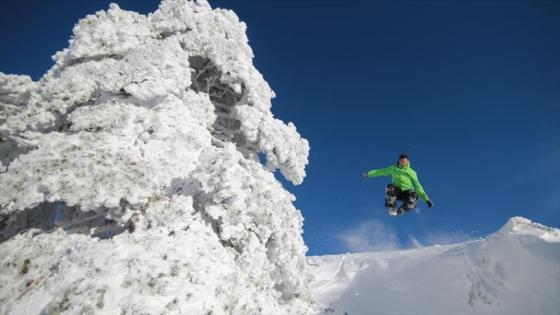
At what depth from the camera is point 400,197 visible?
11.6 m

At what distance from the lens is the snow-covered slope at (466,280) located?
10.2m

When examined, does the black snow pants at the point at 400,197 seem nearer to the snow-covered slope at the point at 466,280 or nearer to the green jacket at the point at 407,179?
the green jacket at the point at 407,179

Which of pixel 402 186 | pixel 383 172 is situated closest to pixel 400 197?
pixel 402 186

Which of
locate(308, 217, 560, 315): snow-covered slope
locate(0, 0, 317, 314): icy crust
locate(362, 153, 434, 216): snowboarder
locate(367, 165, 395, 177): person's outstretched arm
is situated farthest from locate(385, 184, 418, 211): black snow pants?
locate(308, 217, 560, 315): snow-covered slope

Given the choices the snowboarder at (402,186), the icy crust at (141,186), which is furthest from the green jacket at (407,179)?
the icy crust at (141,186)

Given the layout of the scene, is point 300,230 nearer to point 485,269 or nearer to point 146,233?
point 146,233

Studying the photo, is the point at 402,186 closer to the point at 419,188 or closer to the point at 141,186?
the point at 419,188

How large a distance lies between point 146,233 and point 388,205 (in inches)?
302

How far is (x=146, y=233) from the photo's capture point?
7531 mm

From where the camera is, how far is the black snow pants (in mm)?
11344

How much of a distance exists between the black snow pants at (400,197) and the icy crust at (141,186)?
3.16 metres

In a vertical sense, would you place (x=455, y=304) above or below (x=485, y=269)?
below

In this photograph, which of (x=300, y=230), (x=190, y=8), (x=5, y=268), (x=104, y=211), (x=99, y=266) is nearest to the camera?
(x=99, y=266)

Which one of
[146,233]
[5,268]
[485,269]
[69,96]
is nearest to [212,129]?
[69,96]
